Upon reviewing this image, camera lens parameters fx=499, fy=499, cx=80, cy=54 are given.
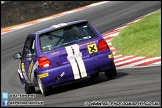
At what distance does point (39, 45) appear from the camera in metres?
10.5

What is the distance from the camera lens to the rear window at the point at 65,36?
10383mm

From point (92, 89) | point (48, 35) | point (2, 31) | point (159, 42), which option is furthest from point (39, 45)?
point (2, 31)

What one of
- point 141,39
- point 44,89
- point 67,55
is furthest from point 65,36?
point 141,39

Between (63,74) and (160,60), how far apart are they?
3.23 m

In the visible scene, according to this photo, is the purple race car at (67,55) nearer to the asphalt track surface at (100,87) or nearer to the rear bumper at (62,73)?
the rear bumper at (62,73)

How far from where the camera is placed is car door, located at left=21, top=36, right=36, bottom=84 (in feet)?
35.5

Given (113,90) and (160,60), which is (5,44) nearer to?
(160,60)

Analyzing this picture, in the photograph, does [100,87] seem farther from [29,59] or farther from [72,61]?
[29,59]

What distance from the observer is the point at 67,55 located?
402 inches

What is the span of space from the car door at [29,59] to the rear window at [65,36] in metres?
0.41

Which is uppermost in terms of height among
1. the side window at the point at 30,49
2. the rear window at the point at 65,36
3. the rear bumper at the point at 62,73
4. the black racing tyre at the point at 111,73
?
the rear window at the point at 65,36

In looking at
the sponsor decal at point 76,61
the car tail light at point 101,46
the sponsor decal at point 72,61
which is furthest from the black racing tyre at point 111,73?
the sponsor decal at point 72,61

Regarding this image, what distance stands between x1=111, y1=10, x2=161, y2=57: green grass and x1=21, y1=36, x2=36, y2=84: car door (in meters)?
3.67

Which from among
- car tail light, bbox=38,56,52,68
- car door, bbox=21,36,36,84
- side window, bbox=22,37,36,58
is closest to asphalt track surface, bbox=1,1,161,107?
car door, bbox=21,36,36,84
